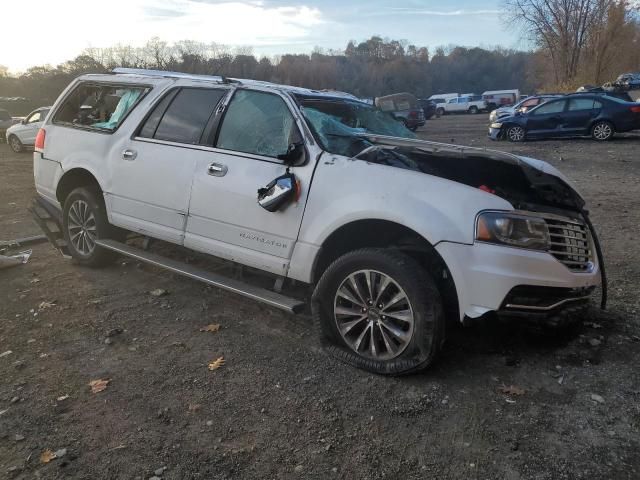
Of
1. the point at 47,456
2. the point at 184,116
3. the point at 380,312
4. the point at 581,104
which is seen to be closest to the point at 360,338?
the point at 380,312

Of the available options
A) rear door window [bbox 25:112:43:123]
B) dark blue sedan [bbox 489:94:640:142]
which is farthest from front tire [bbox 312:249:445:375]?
rear door window [bbox 25:112:43:123]

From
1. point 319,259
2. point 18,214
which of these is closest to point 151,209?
point 319,259

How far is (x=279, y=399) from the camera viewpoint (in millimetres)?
3363

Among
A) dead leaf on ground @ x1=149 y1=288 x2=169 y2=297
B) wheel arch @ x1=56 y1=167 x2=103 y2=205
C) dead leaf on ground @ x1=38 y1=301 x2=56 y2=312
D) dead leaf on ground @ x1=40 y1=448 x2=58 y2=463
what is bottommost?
dead leaf on ground @ x1=40 y1=448 x2=58 y2=463

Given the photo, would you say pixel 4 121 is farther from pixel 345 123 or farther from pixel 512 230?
pixel 512 230

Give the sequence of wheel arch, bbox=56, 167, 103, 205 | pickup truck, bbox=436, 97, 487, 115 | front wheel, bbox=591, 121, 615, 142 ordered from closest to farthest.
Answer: wheel arch, bbox=56, 167, 103, 205, front wheel, bbox=591, 121, 615, 142, pickup truck, bbox=436, 97, 487, 115

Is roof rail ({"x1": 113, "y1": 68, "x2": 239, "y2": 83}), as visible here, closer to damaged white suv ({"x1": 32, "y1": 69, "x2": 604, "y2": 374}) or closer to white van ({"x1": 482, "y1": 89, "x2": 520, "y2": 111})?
damaged white suv ({"x1": 32, "y1": 69, "x2": 604, "y2": 374})

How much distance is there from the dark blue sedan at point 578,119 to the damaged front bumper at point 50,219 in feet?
57.1

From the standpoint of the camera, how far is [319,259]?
3871 mm

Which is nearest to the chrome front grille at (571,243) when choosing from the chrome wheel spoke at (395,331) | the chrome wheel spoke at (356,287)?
the chrome wheel spoke at (395,331)

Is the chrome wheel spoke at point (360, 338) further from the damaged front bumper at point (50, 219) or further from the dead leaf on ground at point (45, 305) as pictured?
the damaged front bumper at point (50, 219)

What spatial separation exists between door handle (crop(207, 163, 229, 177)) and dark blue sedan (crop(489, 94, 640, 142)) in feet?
57.4

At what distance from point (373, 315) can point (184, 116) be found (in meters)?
2.51

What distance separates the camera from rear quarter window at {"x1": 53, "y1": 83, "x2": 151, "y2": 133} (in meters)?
5.28
